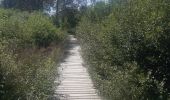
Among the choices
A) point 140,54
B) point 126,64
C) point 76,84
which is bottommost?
point 76,84

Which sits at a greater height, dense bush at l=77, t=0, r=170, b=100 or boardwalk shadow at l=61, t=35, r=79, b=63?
dense bush at l=77, t=0, r=170, b=100

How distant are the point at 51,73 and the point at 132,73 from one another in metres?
2.04

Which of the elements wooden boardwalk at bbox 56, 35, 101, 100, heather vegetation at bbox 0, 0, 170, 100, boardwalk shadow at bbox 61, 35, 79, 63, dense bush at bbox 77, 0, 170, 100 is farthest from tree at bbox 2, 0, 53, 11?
dense bush at bbox 77, 0, 170, 100

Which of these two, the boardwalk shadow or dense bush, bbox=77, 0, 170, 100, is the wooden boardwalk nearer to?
dense bush, bbox=77, 0, 170, 100

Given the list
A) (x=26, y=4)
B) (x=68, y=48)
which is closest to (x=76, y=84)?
(x=68, y=48)

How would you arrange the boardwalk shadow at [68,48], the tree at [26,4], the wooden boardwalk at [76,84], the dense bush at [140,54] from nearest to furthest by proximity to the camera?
1. the dense bush at [140,54]
2. the wooden boardwalk at [76,84]
3. the boardwalk shadow at [68,48]
4. the tree at [26,4]

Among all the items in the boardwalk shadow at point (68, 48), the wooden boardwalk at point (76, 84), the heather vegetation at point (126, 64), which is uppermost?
the heather vegetation at point (126, 64)

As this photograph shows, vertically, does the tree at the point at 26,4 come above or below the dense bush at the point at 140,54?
below

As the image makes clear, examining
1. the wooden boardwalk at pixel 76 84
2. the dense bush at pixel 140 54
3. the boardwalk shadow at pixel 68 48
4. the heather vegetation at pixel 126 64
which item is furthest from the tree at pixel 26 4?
the dense bush at pixel 140 54

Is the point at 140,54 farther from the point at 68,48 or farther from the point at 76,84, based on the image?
the point at 68,48

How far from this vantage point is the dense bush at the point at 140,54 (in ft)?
29.4

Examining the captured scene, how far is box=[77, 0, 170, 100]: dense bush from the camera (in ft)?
29.4

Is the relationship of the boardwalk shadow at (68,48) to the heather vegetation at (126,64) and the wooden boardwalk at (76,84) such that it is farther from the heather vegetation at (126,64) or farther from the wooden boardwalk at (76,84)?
the heather vegetation at (126,64)

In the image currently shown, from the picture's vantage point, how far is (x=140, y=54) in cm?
990
